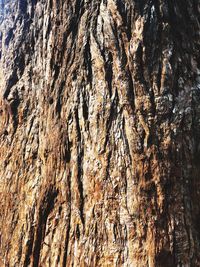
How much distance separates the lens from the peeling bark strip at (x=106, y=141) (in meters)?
3.44

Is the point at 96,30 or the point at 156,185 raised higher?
the point at 96,30

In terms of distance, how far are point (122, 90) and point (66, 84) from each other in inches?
22.8

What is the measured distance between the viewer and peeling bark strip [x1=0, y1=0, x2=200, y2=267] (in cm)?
344

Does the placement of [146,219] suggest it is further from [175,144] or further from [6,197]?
[6,197]

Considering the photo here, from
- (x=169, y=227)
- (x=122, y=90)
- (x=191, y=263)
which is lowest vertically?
(x=191, y=263)

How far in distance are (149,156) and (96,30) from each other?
133cm

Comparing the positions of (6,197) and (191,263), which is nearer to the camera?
(191,263)

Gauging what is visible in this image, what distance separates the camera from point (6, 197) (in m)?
4.13

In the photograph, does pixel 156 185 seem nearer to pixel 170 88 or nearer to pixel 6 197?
pixel 170 88

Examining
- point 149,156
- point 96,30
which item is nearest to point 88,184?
point 149,156

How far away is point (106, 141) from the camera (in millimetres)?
3676

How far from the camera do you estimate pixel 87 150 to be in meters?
3.73

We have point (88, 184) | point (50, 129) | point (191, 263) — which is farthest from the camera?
point (50, 129)

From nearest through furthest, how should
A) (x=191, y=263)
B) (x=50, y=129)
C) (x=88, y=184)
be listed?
1. (x=191, y=263)
2. (x=88, y=184)
3. (x=50, y=129)
